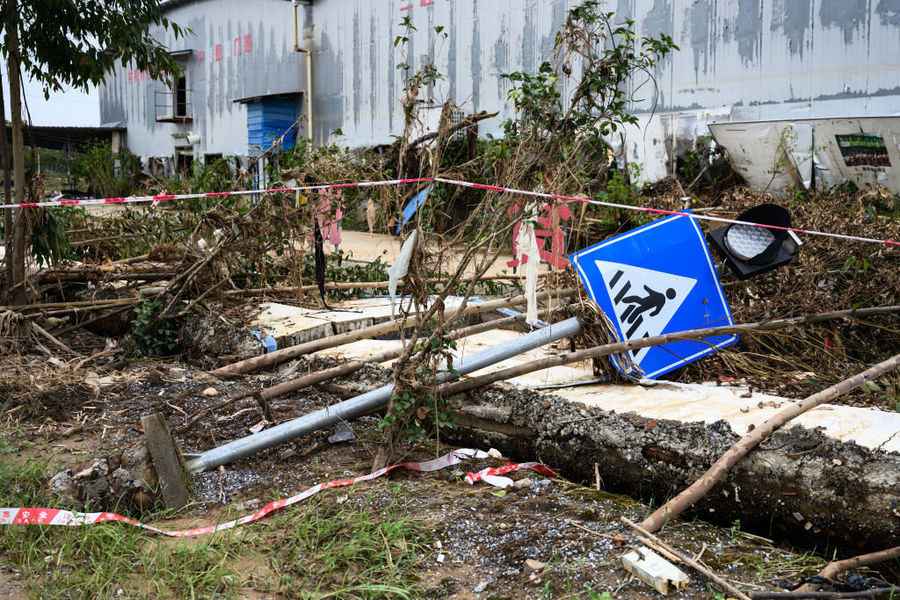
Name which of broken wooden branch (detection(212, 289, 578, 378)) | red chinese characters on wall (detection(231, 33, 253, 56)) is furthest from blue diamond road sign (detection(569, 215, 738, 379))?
red chinese characters on wall (detection(231, 33, 253, 56))

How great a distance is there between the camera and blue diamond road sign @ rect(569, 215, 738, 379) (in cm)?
457

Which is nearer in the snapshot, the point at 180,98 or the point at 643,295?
the point at 643,295

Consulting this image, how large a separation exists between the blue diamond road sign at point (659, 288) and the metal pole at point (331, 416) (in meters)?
0.47

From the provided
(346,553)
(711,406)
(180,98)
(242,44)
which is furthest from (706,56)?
(180,98)

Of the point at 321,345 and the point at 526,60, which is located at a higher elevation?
the point at 526,60

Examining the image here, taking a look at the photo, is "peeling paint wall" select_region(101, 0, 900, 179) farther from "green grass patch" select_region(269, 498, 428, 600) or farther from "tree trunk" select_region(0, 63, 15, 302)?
"tree trunk" select_region(0, 63, 15, 302)

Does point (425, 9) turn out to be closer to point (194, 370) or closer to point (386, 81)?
→ point (386, 81)

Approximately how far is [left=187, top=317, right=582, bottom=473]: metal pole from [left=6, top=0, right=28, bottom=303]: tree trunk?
152 inches

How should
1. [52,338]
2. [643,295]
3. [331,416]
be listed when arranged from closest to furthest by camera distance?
[331,416] → [643,295] → [52,338]

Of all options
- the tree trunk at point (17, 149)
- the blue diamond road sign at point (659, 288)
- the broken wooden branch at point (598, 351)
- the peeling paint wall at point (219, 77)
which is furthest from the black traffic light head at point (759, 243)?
the peeling paint wall at point (219, 77)

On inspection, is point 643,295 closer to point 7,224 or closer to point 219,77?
point 7,224

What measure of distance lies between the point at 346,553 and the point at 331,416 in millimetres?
1225

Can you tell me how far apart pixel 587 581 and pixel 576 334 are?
1.88 metres

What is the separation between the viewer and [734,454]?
325 cm
